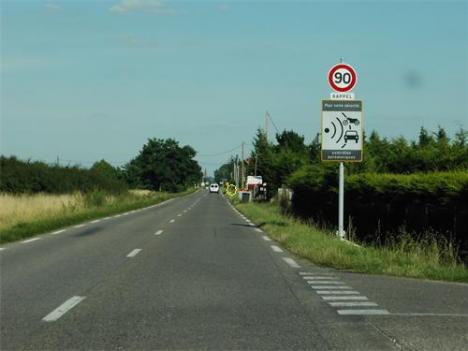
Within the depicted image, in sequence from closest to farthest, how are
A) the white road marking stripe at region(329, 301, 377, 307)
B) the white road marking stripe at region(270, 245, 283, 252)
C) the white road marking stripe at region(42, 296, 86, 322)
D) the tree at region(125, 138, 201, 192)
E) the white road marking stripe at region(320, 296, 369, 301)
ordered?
the white road marking stripe at region(42, 296, 86, 322) < the white road marking stripe at region(329, 301, 377, 307) < the white road marking stripe at region(320, 296, 369, 301) < the white road marking stripe at region(270, 245, 283, 252) < the tree at region(125, 138, 201, 192)

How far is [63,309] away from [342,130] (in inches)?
429

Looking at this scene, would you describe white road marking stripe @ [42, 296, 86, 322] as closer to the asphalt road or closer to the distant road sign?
the asphalt road

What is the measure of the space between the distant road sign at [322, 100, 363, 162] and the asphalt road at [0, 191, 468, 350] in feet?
13.2

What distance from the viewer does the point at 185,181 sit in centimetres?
15825

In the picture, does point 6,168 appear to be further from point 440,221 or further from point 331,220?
point 440,221

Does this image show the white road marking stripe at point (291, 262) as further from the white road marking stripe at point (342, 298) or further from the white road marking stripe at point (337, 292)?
the white road marking stripe at point (342, 298)

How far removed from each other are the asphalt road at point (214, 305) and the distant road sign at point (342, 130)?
158 inches

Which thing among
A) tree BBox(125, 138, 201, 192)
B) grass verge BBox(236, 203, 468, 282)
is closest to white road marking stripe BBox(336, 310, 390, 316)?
grass verge BBox(236, 203, 468, 282)

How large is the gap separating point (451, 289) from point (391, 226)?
726 centimetres

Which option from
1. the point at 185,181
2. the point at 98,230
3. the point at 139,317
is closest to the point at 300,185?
the point at 98,230

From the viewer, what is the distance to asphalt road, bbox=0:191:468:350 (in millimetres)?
6508

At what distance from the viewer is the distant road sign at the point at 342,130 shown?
1733cm

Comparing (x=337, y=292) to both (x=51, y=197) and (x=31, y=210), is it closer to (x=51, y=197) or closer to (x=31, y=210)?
(x=31, y=210)

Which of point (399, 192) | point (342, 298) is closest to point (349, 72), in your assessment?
point (399, 192)
